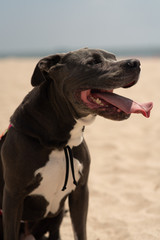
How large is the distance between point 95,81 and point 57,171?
0.67 metres

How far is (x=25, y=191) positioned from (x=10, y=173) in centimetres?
16

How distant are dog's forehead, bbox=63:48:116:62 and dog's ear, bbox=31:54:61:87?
0.09 meters

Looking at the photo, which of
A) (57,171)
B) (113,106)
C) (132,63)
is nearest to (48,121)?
(57,171)

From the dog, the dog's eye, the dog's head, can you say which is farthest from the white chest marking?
the dog's eye

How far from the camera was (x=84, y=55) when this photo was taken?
2.35 metres

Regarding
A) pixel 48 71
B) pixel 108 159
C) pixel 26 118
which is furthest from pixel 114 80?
pixel 108 159

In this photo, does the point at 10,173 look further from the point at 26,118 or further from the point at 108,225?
the point at 108,225

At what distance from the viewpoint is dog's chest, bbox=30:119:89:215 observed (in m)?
2.43

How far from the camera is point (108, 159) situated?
473 centimetres

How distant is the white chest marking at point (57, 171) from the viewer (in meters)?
2.42

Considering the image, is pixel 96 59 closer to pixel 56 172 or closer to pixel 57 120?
pixel 57 120

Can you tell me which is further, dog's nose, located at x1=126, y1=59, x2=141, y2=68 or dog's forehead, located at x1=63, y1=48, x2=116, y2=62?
dog's forehead, located at x1=63, y1=48, x2=116, y2=62

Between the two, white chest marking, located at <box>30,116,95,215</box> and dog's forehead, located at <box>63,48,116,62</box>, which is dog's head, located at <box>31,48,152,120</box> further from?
white chest marking, located at <box>30,116,95,215</box>

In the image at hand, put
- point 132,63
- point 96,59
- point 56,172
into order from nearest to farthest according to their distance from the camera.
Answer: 1. point 132,63
2. point 96,59
3. point 56,172
